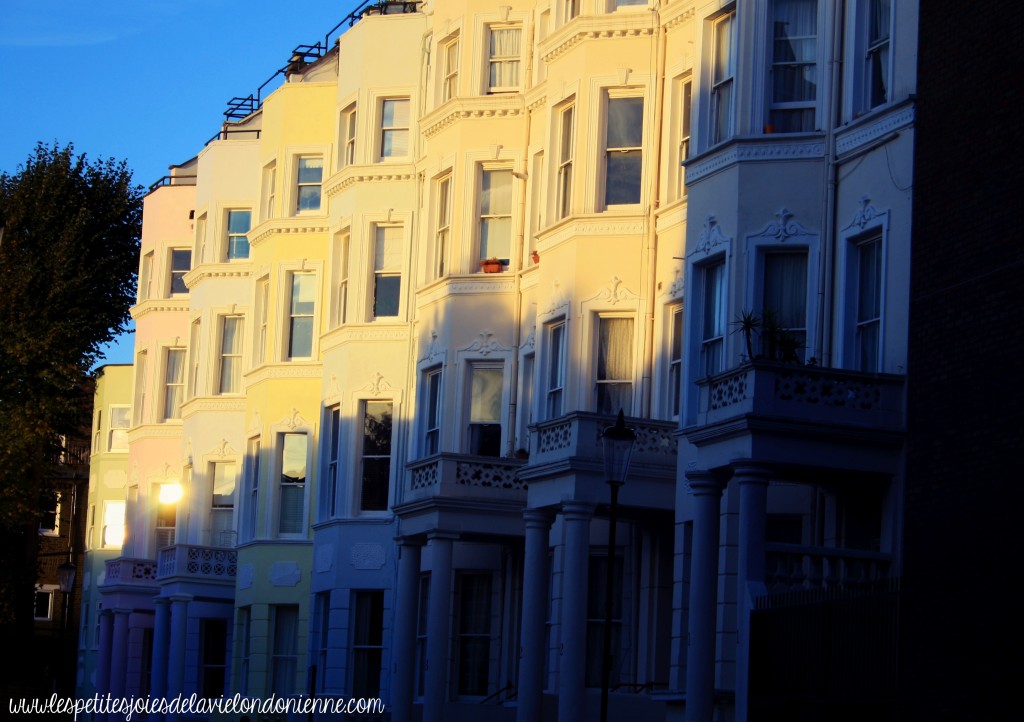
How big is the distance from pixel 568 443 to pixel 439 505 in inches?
175

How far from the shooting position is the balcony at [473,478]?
115 feet

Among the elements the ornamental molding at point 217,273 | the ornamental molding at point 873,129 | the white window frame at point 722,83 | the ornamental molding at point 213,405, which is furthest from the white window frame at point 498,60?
A: the ornamental molding at point 213,405

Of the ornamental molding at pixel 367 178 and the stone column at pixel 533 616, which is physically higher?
the ornamental molding at pixel 367 178

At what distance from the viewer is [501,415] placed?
122 feet

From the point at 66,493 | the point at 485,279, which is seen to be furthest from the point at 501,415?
the point at 66,493

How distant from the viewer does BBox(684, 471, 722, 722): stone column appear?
2614 cm

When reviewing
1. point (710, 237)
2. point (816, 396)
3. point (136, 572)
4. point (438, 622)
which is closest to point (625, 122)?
point (710, 237)

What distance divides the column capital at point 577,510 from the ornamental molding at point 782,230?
5.02m

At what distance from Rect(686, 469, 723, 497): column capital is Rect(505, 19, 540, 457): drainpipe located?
993 cm

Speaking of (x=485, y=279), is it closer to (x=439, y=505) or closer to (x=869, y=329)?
(x=439, y=505)

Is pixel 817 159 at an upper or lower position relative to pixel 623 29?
lower

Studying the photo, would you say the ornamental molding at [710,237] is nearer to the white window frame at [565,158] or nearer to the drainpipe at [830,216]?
the drainpipe at [830,216]

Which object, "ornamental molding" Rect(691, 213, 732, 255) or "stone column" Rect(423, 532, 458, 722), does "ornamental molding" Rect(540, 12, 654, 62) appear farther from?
"stone column" Rect(423, 532, 458, 722)

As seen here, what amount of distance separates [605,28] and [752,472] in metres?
11.3
